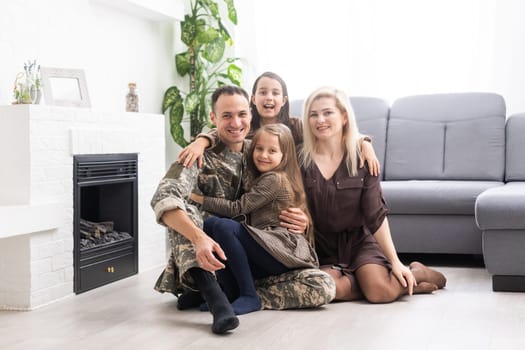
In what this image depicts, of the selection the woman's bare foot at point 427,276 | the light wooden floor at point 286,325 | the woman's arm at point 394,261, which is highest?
the woman's arm at point 394,261

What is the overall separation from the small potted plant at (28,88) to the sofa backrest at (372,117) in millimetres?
1998

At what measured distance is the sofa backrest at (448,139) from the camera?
15.2 feet

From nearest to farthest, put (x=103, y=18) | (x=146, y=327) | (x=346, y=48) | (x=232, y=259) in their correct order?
(x=146, y=327) < (x=232, y=259) < (x=103, y=18) < (x=346, y=48)

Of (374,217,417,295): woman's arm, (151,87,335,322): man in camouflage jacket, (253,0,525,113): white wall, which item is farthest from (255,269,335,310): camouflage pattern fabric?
(253,0,525,113): white wall

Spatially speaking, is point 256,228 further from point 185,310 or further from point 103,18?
point 103,18

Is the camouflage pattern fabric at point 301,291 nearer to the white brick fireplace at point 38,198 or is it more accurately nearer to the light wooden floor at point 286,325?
the light wooden floor at point 286,325

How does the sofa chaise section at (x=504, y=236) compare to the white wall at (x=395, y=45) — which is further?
the white wall at (x=395, y=45)

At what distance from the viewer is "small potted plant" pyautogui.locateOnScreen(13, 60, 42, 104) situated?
3.36m

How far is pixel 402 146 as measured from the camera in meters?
4.84

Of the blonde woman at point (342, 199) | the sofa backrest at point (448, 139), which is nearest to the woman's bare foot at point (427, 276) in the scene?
the blonde woman at point (342, 199)

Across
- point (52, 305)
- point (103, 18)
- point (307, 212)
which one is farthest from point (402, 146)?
point (52, 305)

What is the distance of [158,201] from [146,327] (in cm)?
50

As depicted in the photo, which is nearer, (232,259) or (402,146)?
(232,259)

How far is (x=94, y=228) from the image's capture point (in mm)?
3895
